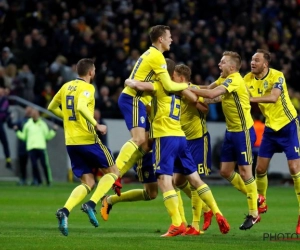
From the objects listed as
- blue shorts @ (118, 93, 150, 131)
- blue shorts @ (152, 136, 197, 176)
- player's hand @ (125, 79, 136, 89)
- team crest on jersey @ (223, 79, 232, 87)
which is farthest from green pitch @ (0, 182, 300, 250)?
team crest on jersey @ (223, 79, 232, 87)

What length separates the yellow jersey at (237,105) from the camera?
530 inches

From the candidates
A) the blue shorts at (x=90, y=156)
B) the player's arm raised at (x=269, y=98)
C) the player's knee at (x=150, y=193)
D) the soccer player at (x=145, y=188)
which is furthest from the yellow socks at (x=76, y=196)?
the player's arm raised at (x=269, y=98)

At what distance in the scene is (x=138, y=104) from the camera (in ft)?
41.2

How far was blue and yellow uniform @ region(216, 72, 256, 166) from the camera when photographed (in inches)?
535

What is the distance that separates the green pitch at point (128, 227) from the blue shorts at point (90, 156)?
3.12ft

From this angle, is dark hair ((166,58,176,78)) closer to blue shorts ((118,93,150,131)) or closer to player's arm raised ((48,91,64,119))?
blue shorts ((118,93,150,131))

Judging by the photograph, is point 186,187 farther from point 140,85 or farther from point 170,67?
point 140,85

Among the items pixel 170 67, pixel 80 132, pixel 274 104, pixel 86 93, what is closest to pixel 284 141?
pixel 274 104

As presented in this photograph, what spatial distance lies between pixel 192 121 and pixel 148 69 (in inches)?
57.7

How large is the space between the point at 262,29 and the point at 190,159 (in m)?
20.6

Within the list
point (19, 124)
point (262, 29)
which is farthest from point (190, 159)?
point (262, 29)

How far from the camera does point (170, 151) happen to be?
39.6ft

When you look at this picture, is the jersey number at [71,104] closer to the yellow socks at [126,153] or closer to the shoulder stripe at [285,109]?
the yellow socks at [126,153]

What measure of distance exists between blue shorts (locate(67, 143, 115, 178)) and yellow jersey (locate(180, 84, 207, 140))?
144cm
